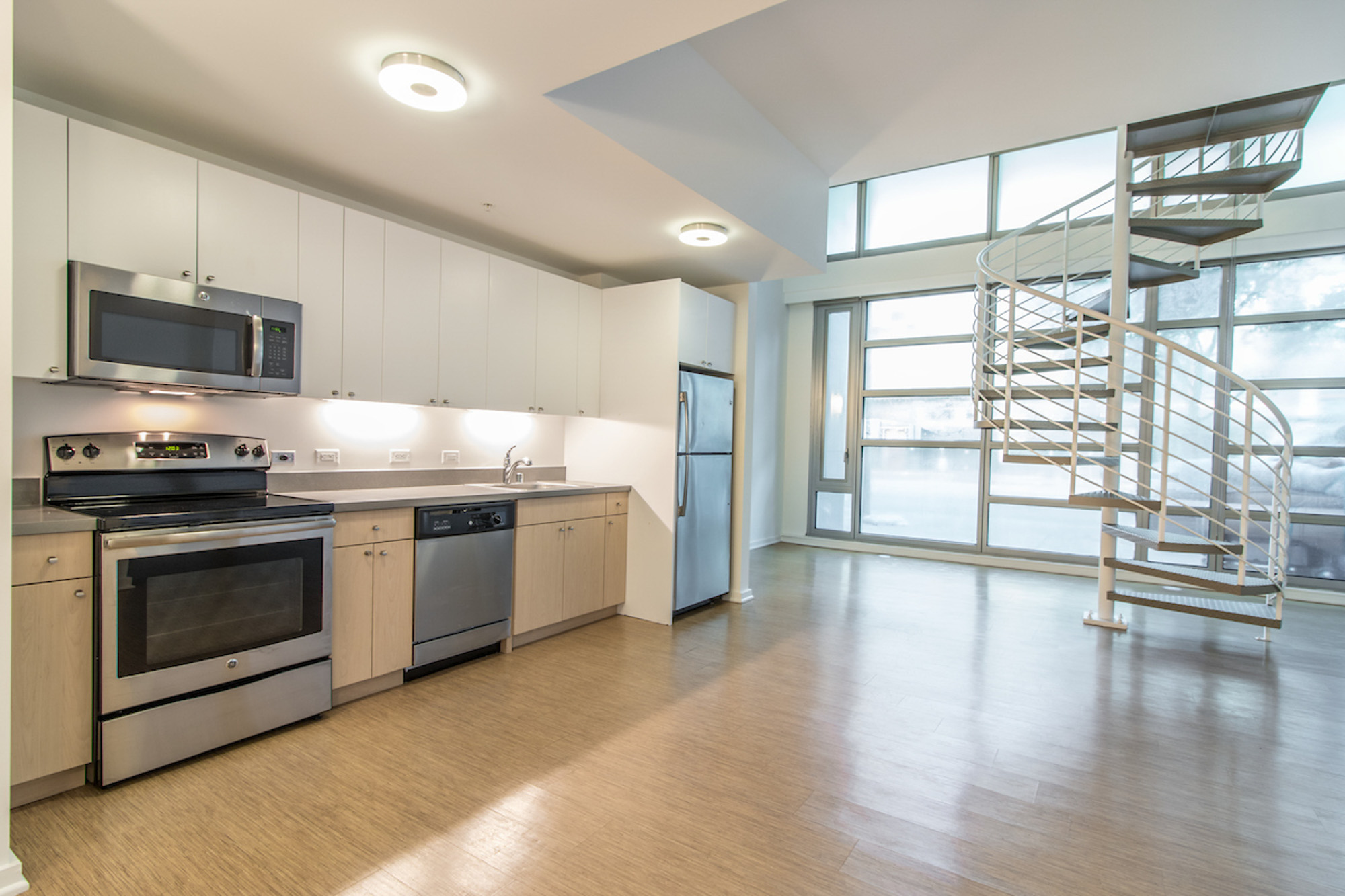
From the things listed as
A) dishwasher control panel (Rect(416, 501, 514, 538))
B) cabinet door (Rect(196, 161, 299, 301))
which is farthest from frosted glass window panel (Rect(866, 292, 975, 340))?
cabinet door (Rect(196, 161, 299, 301))

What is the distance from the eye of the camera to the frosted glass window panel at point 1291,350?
5.12m

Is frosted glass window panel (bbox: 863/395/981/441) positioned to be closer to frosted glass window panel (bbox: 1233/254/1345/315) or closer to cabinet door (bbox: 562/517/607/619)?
frosted glass window panel (bbox: 1233/254/1345/315)

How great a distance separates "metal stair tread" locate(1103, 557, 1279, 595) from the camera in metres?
3.75

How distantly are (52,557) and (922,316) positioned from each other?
6952 mm

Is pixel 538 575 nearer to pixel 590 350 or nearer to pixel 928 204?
pixel 590 350

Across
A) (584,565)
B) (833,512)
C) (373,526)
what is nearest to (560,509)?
(584,565)

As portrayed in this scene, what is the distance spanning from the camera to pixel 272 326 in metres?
2.66

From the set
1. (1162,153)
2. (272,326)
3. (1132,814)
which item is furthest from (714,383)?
(1162,153)

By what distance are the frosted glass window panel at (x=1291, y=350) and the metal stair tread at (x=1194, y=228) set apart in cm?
156

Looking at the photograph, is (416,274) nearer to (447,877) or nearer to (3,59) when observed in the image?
(3,59)

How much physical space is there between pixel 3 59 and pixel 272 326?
45.6 inches

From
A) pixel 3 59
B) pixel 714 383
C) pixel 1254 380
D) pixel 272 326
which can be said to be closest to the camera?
pixel 3 59

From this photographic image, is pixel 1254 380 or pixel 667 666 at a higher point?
pixel 1254 380

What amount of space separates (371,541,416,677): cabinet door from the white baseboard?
4.24ft
